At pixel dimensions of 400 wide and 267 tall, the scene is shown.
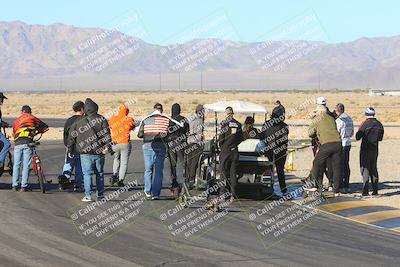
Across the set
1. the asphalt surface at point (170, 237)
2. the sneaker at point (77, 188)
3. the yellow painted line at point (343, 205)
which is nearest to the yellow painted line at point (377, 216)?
the asphalt surface at point (170, 237)

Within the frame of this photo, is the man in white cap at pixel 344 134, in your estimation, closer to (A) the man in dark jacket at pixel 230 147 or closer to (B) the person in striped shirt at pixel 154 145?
(A) the man in dark jacket at pixel 230 147

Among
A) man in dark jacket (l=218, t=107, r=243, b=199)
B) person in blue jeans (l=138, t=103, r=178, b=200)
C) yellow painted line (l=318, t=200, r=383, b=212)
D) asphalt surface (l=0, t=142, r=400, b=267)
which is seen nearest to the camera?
asphalt surface (l=0, t=142, r=400, b=267)

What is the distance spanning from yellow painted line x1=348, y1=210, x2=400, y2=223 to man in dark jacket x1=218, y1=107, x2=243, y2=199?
262 centimetres

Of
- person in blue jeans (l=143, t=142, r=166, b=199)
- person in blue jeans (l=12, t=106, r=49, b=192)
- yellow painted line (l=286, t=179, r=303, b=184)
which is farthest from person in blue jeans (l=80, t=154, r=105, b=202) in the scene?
yellow painted line (l=286, t=179, r=303, b=184)

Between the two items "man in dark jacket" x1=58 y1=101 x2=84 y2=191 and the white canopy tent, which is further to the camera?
the white canopy tent

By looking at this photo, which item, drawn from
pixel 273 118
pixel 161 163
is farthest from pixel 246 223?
pixel 273 118

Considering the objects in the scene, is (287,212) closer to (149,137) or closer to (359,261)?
(149,137)

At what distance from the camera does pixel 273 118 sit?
17.4 meters

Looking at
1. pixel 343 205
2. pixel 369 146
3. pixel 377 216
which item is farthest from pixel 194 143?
pixel 377 216

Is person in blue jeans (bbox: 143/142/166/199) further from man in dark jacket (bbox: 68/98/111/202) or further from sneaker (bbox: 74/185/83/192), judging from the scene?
sneaker (bbox: 74/185/83/192)

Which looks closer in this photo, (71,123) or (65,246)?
(65,246)

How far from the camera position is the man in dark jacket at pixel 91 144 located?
15.2 m

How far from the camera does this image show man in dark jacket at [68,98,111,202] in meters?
15.2

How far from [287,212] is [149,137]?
3191mm
